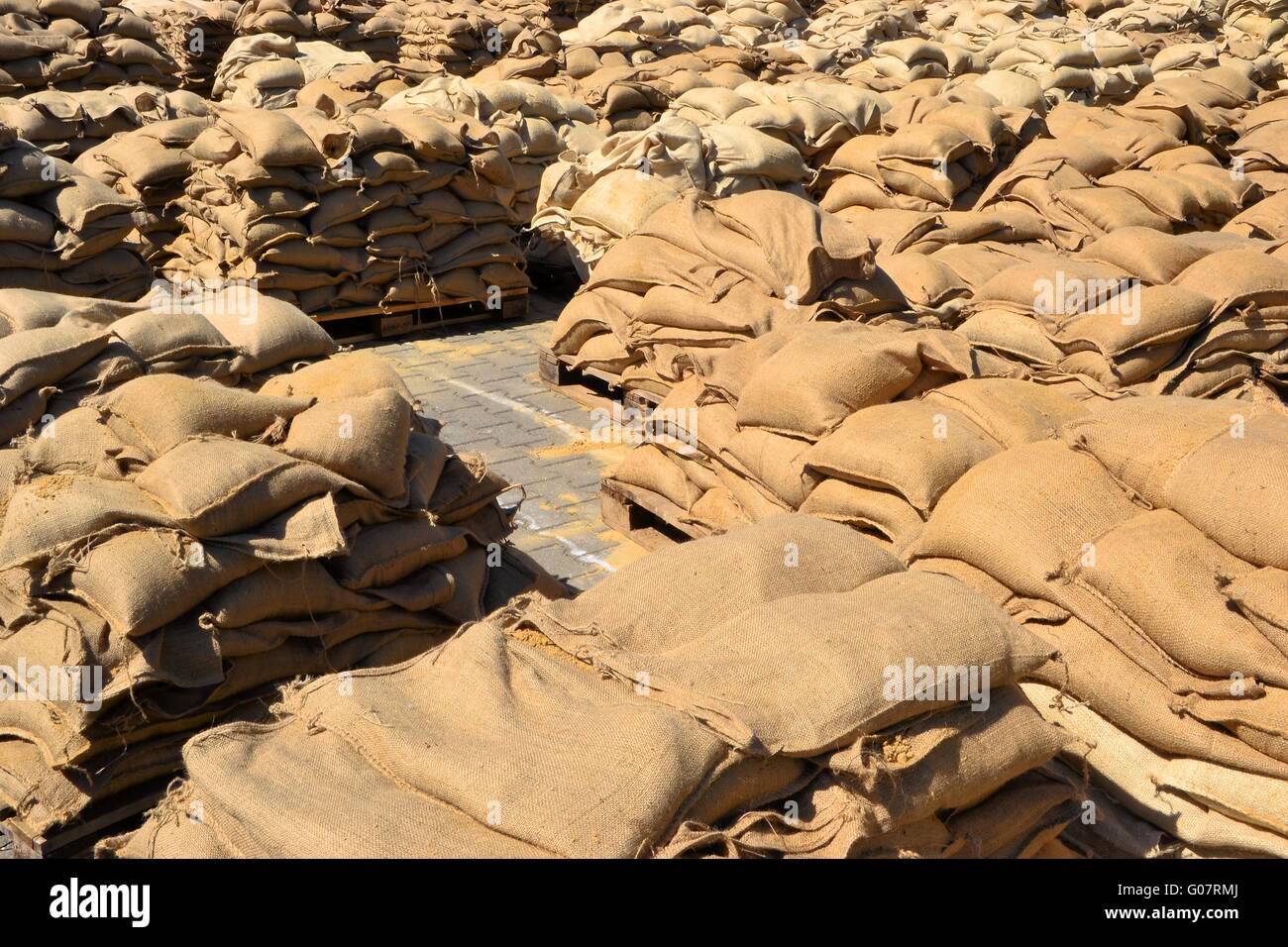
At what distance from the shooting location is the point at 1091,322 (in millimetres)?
5469

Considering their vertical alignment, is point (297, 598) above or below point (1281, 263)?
below

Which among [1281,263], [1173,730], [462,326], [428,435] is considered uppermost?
[1281,263]

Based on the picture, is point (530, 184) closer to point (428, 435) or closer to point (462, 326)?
point (462, 326)

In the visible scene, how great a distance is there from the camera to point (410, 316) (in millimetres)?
8781

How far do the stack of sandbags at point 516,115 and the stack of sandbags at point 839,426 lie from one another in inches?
189

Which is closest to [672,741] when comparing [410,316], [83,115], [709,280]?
[709,280]

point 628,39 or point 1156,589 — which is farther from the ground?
point 628,39

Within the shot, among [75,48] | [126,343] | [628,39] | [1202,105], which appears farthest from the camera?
[628,39]

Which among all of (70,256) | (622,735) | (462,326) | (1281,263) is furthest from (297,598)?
(462,326)

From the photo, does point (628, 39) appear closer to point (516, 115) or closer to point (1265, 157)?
point (516, 115)

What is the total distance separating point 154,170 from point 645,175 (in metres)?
3.50

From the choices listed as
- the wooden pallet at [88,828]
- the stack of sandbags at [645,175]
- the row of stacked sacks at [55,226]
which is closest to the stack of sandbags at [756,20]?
the stack of sandbags at [645,175]

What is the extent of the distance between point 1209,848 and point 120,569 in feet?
10.5

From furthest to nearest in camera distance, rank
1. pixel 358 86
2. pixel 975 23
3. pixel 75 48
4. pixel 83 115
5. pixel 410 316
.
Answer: pixel 975 23 → pixel 75 48 → pixel 358 86 → pixel 83 115 → pixel 410 316
